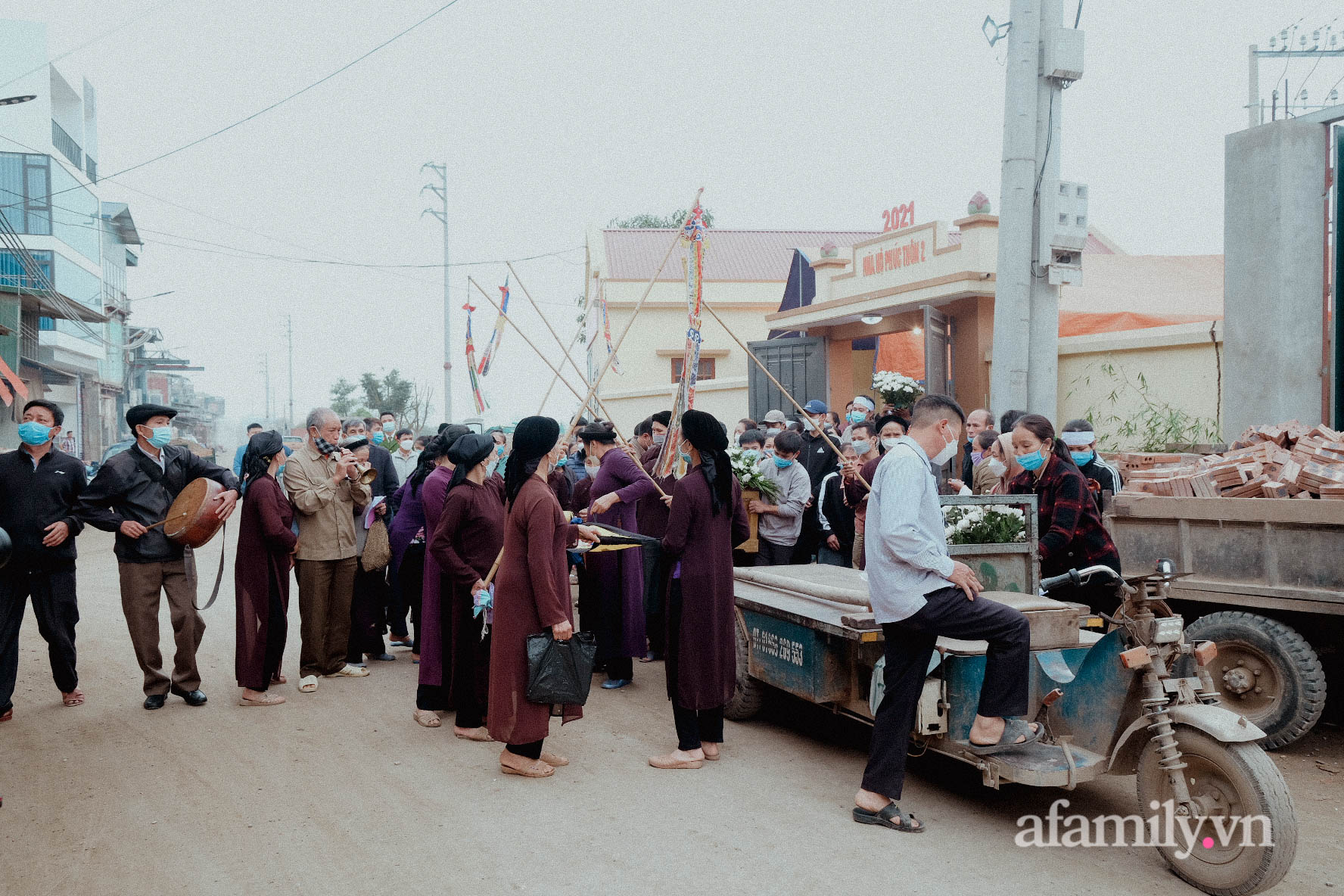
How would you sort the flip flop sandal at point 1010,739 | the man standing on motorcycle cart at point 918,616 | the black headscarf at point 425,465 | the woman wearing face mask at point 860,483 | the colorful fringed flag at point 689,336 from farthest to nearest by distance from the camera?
the woman wearing face mask at point 860,483 < the black headscarf at point 425,465 < the colorful fringed flag at point 689,336 < the flip flop sandal at point 1010,739 < the man standing on motorcycle cart at point 918,616

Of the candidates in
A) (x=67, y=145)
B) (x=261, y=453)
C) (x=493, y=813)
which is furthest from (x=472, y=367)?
(x=67, y=145)

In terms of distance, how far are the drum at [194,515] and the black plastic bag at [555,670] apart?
2792mm

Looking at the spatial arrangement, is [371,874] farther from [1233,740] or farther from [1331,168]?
[1331,168]

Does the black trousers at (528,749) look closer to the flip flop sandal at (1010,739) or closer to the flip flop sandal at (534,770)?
the flip flop sandal at (534,770)

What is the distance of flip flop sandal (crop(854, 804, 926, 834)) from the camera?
445 centimetres

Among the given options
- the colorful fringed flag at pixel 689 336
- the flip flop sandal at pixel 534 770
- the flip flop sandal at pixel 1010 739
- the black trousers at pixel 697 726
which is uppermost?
the colorful fringed flag at pixel 689 336

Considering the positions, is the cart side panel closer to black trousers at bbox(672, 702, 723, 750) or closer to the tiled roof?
black trousers at bbox(672, 702, 723, 750)

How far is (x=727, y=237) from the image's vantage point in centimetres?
3098

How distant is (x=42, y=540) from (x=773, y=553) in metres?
5.36

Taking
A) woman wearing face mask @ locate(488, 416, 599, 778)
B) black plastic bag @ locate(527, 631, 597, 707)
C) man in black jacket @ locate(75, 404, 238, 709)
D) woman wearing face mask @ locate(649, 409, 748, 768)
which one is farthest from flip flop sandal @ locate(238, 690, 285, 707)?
woman wearing face mask @ locate(649, 409, 748, 768)

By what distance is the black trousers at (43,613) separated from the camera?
6.31m

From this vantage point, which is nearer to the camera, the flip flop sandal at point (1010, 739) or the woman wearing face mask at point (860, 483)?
the flip flop sandal at point (1010, 739)

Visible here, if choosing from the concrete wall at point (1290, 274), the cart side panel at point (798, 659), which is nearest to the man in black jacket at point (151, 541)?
the cart side panel at point (798, 659)

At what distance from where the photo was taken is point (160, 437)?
6.75 metres
